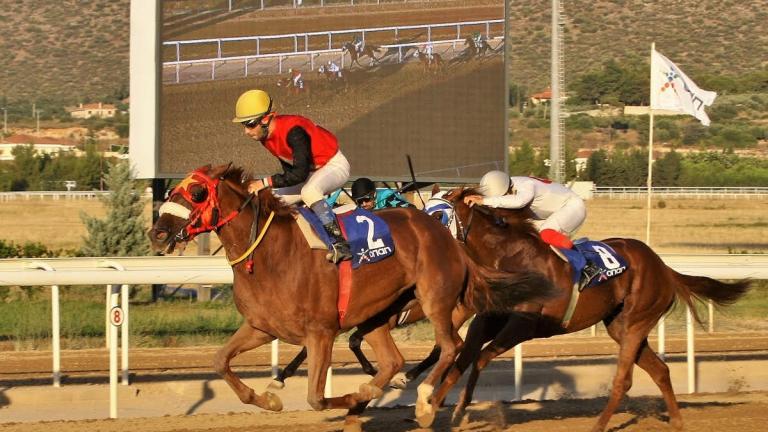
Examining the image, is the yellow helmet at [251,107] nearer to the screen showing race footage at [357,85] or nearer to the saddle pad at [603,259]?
the saddle pad at [603,259]

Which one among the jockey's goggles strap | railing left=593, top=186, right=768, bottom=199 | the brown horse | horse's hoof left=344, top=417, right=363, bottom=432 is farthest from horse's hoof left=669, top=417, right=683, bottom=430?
railing left=593, top=186, right=768, bottom=199

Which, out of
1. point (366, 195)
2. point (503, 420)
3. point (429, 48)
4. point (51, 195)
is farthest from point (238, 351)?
point (51, 195)

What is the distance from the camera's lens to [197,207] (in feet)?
19.7

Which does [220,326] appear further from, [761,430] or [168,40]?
[761,430]

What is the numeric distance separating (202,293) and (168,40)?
3173 mm

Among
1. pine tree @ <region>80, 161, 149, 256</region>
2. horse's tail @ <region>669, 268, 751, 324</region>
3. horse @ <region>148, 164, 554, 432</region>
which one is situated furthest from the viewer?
pine tree @ <region>80, 161, 149, 256</region>

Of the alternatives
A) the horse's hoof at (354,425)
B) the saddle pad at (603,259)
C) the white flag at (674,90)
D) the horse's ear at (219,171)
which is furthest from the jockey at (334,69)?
the horse's ear at (219,171)

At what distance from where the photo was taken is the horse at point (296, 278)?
240 inches

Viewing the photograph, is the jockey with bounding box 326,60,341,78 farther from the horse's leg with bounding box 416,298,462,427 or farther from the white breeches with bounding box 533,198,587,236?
the horse's leg with bounding box 416,298,462,427

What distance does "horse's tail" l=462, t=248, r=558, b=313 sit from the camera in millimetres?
6973

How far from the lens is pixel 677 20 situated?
81.6 meters

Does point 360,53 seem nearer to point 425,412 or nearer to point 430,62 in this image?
point 430,62

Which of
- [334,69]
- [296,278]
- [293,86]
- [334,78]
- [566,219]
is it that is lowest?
[296,278]

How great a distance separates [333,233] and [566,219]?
1849mm
